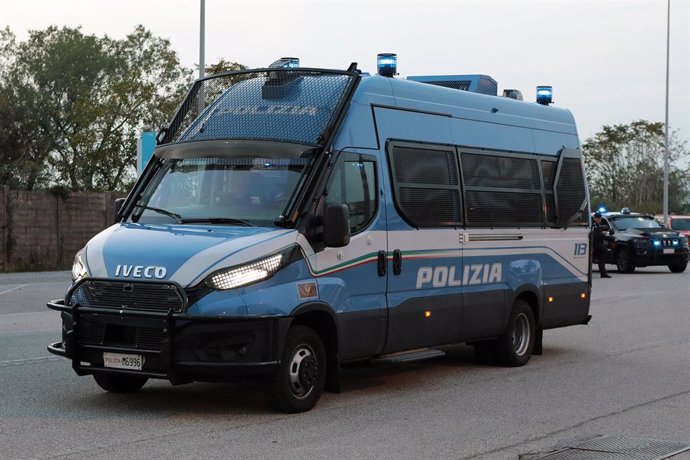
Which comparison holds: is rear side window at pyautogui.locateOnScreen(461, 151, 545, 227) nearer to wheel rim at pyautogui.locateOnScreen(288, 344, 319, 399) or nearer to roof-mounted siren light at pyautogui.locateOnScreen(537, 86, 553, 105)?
roof-mounted siren light at pyautogui.locateOnScreen(537, 86, 553, 105)

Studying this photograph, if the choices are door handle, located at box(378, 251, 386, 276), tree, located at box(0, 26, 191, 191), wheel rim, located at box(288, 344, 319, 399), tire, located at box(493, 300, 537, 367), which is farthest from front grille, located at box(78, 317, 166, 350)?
tree, located at box(0, 26, 191, 191)

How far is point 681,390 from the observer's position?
10797 mm

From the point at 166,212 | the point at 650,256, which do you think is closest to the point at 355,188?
the point at 166,212

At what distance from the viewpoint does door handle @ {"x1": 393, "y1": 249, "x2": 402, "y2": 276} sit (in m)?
10.1

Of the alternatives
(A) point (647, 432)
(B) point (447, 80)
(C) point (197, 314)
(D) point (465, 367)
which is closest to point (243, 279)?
(C) point (197, 314)

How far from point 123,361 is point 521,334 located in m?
5.19

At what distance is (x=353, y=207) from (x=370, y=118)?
0.88m

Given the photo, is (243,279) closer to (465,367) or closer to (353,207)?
(353,207)

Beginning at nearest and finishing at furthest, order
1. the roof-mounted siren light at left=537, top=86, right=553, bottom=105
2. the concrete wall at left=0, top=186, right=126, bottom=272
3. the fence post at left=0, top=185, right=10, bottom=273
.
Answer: the roof-mounted siren light at left=537, top=86, right=553, bottom=105
the fence post at left=0, top=185, right=10, bottom=273
the concrete wall at left=0, top=186, right=126, bottom=272

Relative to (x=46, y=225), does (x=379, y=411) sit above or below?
below

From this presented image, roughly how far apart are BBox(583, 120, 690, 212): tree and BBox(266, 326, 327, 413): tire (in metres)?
64.8

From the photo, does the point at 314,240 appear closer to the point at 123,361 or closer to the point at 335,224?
the point at 335,224

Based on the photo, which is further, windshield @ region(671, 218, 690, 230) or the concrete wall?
windshield @ region(671, 218, 690, 230)

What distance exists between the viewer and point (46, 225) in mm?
31281
